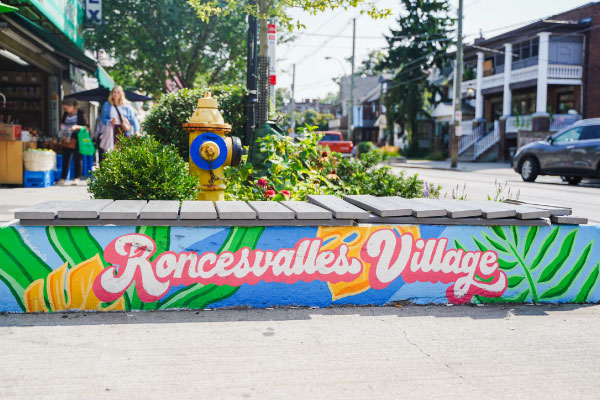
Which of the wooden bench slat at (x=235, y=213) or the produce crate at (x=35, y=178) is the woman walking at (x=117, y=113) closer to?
the produce crate at (x=35, y=178)

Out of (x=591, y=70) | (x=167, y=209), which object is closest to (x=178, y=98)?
(x=167, y=209)

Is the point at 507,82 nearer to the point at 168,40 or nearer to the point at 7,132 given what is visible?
the point at 168,40

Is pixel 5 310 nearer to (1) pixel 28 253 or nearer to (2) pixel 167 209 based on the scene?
(1) pixel 28 253

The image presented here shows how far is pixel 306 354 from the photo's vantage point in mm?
3264

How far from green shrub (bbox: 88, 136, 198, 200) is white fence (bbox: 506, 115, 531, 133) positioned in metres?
31.2

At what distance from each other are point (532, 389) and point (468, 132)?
43.0m

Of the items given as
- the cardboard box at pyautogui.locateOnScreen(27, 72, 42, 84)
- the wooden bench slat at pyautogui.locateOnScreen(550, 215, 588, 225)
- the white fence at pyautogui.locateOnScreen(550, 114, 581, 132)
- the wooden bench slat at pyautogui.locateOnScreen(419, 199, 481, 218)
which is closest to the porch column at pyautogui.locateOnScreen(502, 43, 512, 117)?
the white fence at pyautogui.locateOnScreen(550, 114, 581, 132)

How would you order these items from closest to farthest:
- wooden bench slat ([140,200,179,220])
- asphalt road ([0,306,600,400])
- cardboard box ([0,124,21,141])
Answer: asphalt road ([0,306,600,400]) < wooden bench slat ([140,200,179,220]) < cardboard box ([0,124,21,141])

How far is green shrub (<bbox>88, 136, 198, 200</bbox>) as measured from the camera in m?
5.21

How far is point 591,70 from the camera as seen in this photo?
33.8m

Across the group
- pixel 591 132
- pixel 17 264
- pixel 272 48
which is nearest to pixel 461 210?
pixel 17 264

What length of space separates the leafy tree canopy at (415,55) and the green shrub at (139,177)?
132 ft

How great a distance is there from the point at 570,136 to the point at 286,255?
52.6 feet

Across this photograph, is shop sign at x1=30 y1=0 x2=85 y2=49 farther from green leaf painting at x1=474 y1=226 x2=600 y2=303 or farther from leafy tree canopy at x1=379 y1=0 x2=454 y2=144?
leafy tree canopy at x1=379 y1=0 x2=454 y2=144
